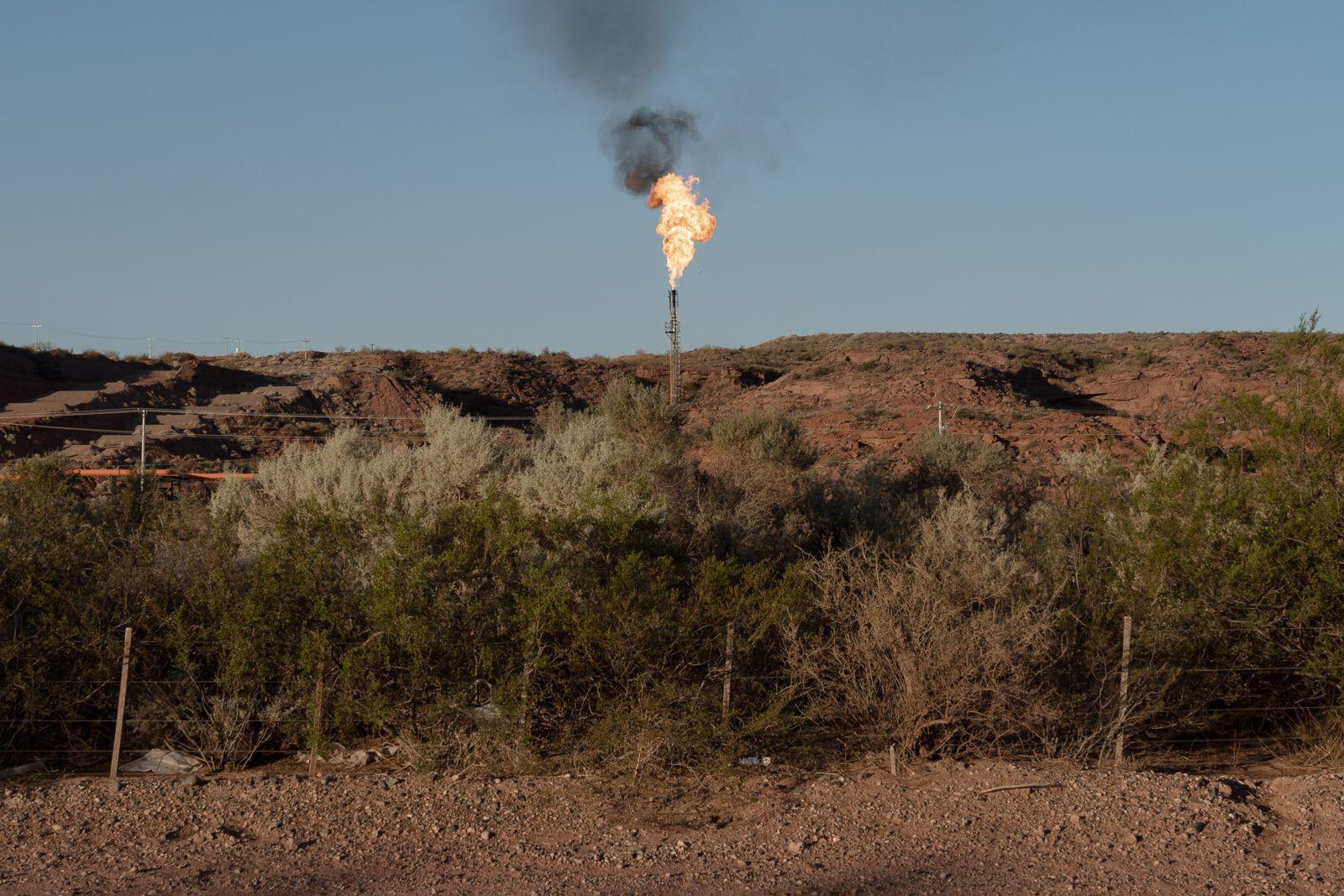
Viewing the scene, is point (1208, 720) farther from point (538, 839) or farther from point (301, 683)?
point (301, 683)

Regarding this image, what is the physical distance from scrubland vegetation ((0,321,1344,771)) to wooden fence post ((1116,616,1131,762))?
0.36 ft

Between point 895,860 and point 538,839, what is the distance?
2.22 meters

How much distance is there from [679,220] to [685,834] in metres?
18.8

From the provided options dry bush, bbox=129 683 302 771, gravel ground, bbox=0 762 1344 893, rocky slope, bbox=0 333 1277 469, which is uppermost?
rocky slope, bbox=0 333 1277 469

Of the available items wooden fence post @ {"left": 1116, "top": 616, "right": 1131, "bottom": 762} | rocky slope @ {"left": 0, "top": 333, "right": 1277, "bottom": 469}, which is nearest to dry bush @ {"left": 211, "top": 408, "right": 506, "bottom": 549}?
wooden fence post @ {"left": 1116, "top": 616, "right": 1131, "bottom": 762}

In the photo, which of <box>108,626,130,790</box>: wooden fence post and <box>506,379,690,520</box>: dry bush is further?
<box>506,379,690,520</box>: dry bush

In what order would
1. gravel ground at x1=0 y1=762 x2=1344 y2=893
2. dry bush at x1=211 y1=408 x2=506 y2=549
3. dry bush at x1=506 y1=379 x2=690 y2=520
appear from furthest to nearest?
1. dry bush at x1=211 y1=408 x2=506 y2=549
2. dry bush at x1=506 y1=379 x2=690 y2=520
3. gravel ground at x1=0 y1=762 x2=1344 y2=893

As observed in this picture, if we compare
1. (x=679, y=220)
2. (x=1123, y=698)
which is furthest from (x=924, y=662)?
(x=679, y=220)

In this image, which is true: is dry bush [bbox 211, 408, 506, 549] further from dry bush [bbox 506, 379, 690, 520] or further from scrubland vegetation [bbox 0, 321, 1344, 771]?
scrubland vegetation [bbox 0, 321, 1344, 771]

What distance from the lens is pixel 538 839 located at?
749cm

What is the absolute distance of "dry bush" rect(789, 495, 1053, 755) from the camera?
351 inches

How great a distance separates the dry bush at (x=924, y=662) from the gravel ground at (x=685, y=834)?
431 millimetres

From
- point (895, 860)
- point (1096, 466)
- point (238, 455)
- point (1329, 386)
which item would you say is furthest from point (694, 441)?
point (238, 455)

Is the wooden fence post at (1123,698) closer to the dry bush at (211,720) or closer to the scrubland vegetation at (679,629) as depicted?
the scrubland vegetation at (679,629)
